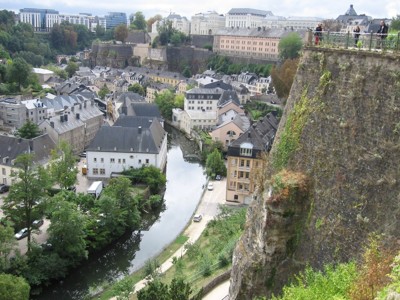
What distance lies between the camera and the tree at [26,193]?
82.1 feet

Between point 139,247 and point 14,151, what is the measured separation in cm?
1489

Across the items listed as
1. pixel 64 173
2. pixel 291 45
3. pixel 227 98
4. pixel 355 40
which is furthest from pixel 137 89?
pixel 355 40

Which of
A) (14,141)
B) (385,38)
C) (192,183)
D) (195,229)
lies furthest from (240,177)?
(385,38)

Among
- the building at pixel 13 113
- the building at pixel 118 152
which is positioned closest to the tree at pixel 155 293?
the building at pixel 118 152

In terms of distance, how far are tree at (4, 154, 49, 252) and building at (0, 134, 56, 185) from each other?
10418 mm

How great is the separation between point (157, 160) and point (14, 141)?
12.3 meters

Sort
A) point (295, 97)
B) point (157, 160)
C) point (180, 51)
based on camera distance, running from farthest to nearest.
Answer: point (180, 51) → point (157, 160) → point (295, 97)

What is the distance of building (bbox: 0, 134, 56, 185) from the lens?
118 ft

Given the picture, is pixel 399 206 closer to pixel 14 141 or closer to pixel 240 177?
pixel 240 177

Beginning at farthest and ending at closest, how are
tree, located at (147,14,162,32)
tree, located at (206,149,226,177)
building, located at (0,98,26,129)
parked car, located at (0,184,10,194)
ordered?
tree, located at (147,14,162,32), building, located at (0,98,26,129), tree, located at (206,149,226,177), parked car, located at (0,184,10,194)

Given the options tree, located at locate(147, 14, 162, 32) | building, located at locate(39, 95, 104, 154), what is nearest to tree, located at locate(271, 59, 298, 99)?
building, located at locate(39, 95, 104, 154)

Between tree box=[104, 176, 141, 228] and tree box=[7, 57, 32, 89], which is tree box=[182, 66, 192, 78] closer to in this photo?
tree box=[7, 57, 32, 89]

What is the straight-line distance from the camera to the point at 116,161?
3925 centimetres

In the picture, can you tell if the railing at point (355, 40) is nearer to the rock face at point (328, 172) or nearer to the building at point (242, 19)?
the rock face at point (328, 172)
